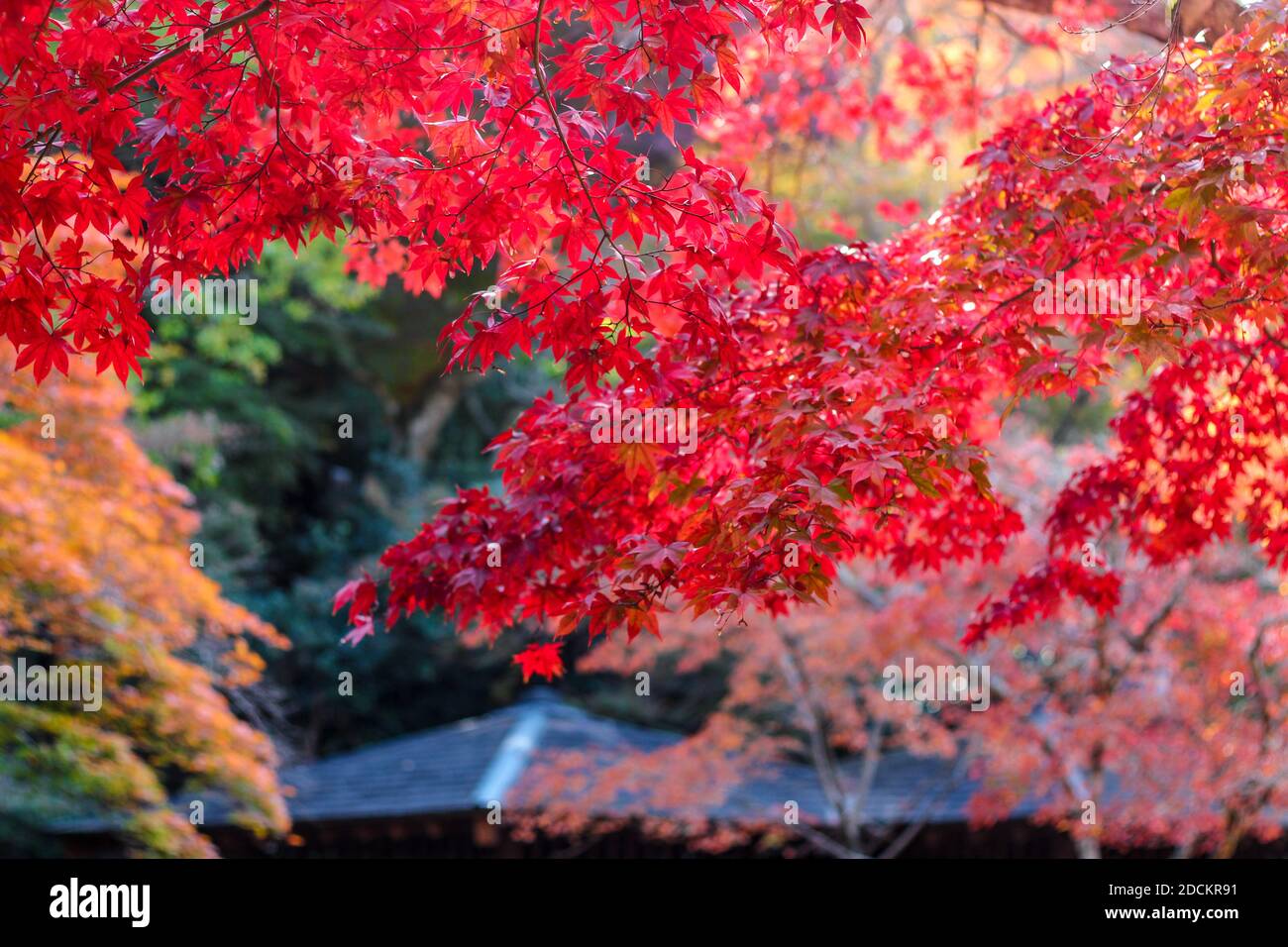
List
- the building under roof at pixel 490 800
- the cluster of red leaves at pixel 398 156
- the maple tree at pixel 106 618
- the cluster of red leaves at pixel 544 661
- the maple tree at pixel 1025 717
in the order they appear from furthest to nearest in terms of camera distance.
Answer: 1. the building under roof at pixel 490 800
2. the maple tree at pixel 1025 717
3. the maple tree at pixel 106 618
4. the cluster of red leaves at pixel 544 661
5. the cluster of red leaves at pixel 398 156

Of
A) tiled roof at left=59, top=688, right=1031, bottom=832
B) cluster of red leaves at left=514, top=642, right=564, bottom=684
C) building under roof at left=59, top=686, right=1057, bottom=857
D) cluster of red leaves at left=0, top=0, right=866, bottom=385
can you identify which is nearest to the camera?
cluster of red leaves at left=0, top=0, right=866, bottom=385

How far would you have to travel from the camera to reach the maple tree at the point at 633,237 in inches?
122

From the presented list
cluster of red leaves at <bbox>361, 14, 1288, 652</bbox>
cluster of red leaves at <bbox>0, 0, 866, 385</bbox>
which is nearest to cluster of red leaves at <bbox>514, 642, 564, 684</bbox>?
cluster of red leaves at <bbox>361, 14, 1288, 652</bbox>

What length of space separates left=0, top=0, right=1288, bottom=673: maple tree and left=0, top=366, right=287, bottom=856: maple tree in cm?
399

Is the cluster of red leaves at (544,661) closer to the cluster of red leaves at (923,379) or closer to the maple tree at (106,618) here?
the cluster of red leaves at (923,379)

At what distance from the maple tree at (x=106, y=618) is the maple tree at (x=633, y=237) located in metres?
3.99

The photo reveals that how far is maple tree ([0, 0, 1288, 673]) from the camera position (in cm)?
309

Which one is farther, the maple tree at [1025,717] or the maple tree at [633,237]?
the maple tree at [1025,717]

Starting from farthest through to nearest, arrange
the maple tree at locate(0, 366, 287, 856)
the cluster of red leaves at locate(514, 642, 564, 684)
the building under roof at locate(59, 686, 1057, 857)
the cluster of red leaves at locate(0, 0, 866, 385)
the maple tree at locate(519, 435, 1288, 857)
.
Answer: the building under roof at locate(59, 686, 1057, 857)
the maple tree at locate(519, 435, 1288, 857)
the maple tree at locate(0, 366, 287, 856)
the cluster of red leaves at locate(514, 642, 564, 684)
the cluster of red leaves at locate(0, 0, 866, 385)

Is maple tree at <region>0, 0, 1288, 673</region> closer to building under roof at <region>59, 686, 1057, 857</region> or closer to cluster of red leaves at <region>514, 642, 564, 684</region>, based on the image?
cluster of red leaves at <region>514, 642, 564, 684</region>

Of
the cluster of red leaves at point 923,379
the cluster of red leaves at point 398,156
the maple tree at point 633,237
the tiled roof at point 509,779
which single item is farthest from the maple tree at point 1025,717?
the cluster of red leaves at point 398,156

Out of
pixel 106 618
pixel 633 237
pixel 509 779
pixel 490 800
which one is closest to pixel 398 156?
pixel 633 237
